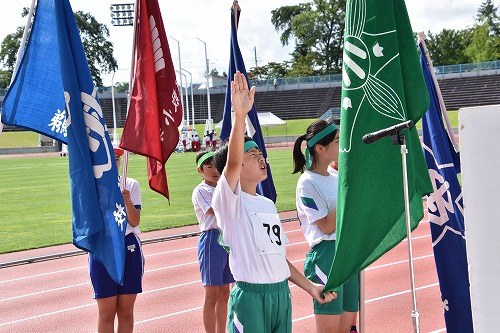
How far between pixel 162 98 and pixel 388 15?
226cm

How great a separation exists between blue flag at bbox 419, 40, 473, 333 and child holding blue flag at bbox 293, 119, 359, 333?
2.24ft

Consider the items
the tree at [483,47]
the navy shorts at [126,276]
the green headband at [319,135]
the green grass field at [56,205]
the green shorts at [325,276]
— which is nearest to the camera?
the green shorts at [325,276]

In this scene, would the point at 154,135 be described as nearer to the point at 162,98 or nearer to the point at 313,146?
the point at 162,98

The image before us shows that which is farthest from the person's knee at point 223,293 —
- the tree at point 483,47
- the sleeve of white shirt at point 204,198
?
the tree at point 483,47

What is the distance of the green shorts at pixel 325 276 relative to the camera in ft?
15.6

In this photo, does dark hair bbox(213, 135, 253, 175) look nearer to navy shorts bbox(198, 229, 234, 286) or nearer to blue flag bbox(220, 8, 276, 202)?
blue flag bbox(220, 8, 276, 202)

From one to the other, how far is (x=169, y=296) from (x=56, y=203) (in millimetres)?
12071

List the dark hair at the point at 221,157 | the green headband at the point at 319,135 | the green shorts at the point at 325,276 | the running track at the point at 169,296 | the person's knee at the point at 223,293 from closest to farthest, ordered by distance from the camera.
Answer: the dark hair at the point at 221,157 → the green shorts at the point at 325,276 → the green headband at the point at 319,135 → the person's knee at the point at 223,293 → the running track at the point at 169,296

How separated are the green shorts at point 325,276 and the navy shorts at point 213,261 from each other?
132 cm

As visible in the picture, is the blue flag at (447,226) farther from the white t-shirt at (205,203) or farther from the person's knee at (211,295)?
the person's knee at (211,295)

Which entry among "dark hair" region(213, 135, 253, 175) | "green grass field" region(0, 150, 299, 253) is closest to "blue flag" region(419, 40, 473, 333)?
"dark hair" region(213, 135, 253, 175)

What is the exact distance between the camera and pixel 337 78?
63.3 m

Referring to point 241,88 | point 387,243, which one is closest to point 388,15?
point 241,88

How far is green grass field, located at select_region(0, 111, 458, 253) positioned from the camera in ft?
45.5
